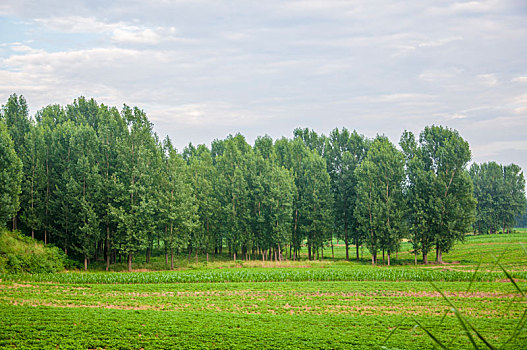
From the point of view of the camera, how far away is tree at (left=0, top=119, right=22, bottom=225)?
1702 inches

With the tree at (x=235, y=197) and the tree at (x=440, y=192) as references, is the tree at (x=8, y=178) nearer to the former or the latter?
the tree at (x=235, y=197)

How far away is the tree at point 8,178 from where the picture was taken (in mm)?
43219

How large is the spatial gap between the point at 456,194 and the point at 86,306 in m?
54.3

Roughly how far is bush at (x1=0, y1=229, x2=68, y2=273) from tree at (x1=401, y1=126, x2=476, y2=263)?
49245 mm

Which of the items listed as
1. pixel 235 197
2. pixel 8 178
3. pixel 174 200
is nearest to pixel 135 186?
A: pixel 174 200

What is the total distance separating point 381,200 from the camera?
60.6 meters

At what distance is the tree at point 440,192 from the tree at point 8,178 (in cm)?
5427

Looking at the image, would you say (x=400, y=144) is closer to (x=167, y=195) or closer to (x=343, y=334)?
(x=167, y=195)

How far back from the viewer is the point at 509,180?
108 meters

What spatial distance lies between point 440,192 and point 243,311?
4645 cm

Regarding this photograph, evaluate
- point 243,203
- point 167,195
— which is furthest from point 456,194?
point 167,195

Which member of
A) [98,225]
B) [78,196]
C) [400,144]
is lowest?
[98,225]

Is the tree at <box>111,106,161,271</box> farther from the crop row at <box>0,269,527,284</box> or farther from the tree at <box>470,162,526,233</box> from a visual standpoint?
the tree at <box>470,162,526,233</box>

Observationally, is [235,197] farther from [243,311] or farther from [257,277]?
[243,311]
